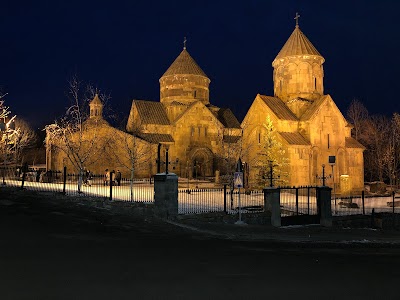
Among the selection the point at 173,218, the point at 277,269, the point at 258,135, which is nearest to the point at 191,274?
the point at 277,269

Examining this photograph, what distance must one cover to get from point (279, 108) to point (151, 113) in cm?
1540

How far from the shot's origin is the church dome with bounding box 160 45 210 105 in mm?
44812

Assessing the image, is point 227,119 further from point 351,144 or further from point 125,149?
point 351,144

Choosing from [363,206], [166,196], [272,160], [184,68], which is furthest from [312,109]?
[166,196]

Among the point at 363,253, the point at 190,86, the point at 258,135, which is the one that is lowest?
the point at 363,253

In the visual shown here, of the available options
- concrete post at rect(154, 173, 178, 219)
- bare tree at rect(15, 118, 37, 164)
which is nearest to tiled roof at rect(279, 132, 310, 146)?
concrete post at rect(154, 173, 178, 219)

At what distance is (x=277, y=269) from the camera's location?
7500mm

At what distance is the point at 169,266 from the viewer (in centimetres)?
730

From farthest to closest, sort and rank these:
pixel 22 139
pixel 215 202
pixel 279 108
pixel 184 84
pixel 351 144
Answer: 1. pixel 22 139
2. pixel 184 84
3. pixel 351 144
4. pixel 279 108
5. pixel 215 202

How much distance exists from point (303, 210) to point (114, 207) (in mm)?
10196

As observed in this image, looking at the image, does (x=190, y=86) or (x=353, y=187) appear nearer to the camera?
(x=353, y=187)

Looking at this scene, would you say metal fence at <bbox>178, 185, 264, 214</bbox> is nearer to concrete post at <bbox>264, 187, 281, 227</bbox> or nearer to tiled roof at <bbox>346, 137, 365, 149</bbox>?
concrete post at <bbox>264, 187, 281, 227</bbox>

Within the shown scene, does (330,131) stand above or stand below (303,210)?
above

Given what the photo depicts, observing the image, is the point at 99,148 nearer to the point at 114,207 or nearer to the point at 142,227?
the point at 114,207
